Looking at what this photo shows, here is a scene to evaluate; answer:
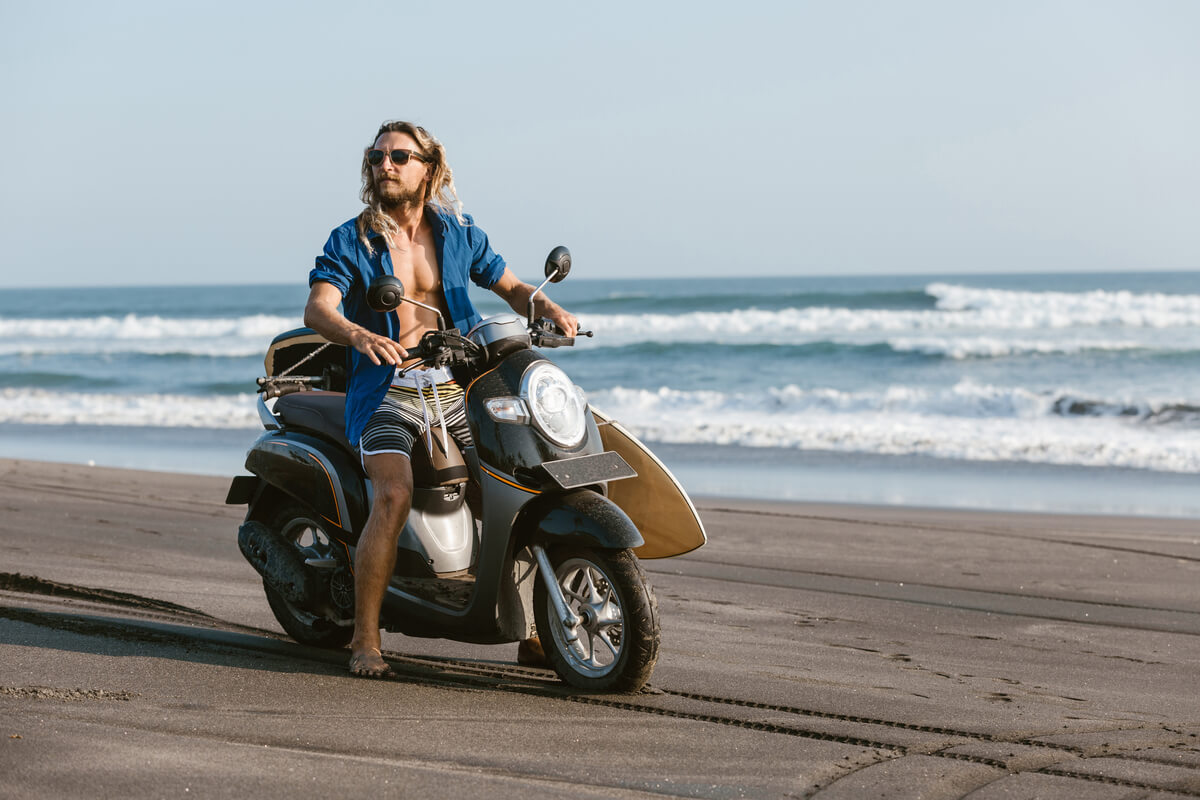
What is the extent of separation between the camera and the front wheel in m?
3.97

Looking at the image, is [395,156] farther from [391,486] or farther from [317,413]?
[391,486]

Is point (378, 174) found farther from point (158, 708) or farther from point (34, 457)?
point (34, 457)

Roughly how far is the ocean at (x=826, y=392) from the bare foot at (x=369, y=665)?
6.97 metres

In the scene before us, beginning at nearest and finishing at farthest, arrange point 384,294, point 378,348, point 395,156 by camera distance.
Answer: point 384,294 → point 378,348 → point 395,156

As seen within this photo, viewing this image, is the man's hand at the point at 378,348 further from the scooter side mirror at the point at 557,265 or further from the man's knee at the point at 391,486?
the scooter side mirror at the point at 557,265

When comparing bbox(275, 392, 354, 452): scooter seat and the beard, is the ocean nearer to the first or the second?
bbox(275, 392, 354, 452): scooter seat

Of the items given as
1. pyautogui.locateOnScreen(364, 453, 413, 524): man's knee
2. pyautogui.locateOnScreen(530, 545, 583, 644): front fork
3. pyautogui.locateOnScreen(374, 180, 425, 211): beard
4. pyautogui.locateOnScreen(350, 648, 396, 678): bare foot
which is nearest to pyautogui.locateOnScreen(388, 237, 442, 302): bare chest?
pyautogui.locateOnScreen(374, 180, 425, 211): beard

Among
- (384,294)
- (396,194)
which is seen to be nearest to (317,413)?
(396,194)

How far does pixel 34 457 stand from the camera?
1388 cm

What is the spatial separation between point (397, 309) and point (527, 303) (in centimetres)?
→ 46

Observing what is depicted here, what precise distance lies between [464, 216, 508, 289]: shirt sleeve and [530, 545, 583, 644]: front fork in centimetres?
112

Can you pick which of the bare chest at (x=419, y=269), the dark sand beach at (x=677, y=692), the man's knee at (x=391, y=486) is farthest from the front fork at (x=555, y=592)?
the bare chest at (x=419, y=269)

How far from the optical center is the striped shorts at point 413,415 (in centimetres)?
428

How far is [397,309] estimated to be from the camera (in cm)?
452
